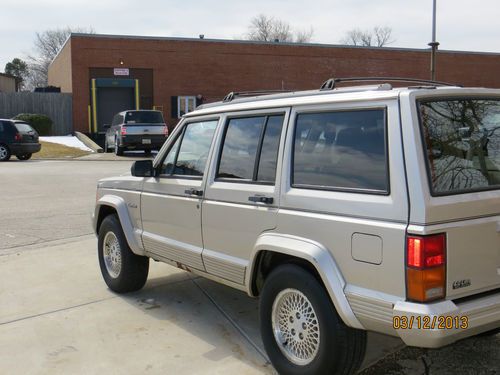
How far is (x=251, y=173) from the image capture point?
395 centimetres

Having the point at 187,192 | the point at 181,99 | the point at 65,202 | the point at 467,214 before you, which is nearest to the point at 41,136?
the point at 181,99

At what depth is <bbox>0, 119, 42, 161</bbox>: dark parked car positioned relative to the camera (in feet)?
70.7

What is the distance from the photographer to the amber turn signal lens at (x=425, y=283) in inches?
110

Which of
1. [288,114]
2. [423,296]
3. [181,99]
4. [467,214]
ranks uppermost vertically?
[181,99]

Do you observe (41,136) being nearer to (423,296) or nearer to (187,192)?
(187,192)

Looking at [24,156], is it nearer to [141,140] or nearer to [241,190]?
[141,140]

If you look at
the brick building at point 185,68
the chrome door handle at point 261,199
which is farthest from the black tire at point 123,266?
the brick building at point 185,68

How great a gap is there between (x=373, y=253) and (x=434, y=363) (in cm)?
144

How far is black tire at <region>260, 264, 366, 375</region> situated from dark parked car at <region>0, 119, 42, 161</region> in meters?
20.6

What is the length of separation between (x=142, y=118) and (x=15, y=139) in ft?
16.8

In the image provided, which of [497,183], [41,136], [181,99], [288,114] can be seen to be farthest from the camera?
[181,99]

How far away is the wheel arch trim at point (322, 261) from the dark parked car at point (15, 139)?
20572 mm
